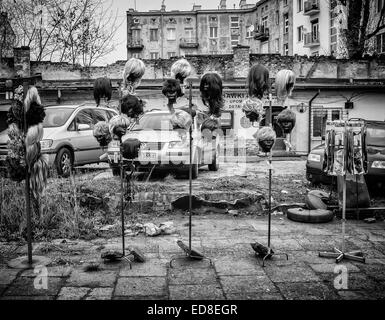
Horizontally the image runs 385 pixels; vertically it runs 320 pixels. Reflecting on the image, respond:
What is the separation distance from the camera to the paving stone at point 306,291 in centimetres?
381

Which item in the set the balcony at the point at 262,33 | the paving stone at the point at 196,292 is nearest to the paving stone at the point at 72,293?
the paving stone at the point at 196,292

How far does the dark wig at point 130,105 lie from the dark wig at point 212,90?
2.41 feet

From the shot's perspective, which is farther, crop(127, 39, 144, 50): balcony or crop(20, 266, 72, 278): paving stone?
crop(127, 39, 144, 50): balcony

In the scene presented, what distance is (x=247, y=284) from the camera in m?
4.12

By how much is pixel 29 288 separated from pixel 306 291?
2537 millimetres

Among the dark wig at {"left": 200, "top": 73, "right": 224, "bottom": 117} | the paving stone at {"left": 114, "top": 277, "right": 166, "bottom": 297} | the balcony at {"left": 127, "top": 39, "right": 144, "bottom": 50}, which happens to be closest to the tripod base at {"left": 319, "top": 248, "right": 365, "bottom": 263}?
the paving stone at {"left": 114, "top": 277, "right": 166, "bottom": 297}

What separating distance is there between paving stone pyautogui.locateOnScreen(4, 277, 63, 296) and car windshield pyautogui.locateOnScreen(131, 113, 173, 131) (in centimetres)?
628

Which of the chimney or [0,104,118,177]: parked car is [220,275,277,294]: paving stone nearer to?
[0,104,118,177]: parked car

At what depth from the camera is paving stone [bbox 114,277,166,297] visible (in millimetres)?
3893

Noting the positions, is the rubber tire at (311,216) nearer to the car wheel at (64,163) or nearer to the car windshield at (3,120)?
the car wheel at (64,163)

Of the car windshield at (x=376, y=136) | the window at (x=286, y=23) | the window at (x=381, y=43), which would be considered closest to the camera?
the car windshield at (x=376, y=136)

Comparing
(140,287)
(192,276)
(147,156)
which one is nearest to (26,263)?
(140,287)

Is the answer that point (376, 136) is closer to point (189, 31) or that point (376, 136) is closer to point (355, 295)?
point (355, 295)
